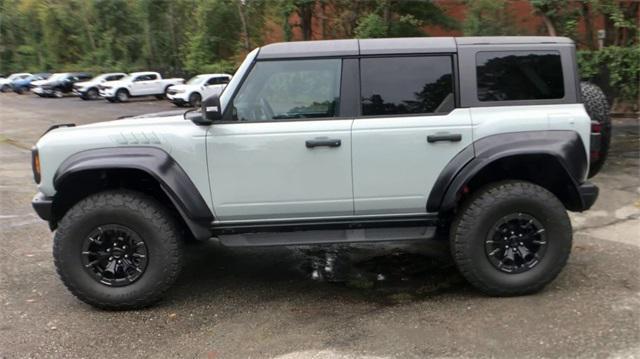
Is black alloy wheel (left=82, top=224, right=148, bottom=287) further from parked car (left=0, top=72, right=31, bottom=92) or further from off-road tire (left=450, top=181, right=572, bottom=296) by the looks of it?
parked car (left=0, top=72, right=31, bottom=92)

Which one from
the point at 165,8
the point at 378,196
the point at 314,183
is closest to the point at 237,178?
the point at 314,183

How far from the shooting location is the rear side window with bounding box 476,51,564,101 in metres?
4.44

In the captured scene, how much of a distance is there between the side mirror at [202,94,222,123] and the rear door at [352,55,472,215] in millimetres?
1010

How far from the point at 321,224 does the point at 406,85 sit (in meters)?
1.24

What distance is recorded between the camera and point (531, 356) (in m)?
3.57

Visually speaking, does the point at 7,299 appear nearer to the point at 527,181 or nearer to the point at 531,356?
the point at 531,356

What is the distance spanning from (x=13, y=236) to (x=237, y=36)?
2770 cm

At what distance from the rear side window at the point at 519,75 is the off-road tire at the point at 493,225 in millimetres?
686

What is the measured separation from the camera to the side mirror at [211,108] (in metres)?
4.20

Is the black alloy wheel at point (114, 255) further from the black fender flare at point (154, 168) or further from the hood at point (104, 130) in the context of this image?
the hood at point (104, 130)

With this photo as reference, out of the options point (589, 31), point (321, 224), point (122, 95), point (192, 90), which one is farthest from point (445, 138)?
point (122, 95)

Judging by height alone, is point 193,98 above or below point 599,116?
below

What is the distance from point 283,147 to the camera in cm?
429

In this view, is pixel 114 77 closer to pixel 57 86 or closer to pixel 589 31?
pixel 57 86
